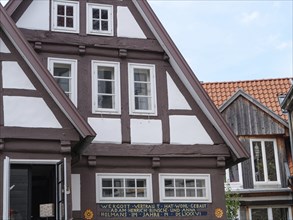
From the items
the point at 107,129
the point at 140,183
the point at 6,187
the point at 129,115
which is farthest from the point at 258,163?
the point at 6,187

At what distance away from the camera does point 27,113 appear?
40.0ft

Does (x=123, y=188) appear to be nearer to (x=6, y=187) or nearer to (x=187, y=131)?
(x=187, y=131)

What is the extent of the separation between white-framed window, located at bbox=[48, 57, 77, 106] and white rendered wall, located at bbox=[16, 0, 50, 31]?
2.91 ft

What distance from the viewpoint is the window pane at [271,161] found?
73.3ft

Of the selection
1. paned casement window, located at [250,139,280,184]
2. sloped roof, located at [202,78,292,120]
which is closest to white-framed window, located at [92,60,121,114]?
paned casement window, located at [250,139,280,184]

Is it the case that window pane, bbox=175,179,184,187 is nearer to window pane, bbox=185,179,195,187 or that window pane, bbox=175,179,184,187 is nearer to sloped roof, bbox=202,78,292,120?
window pane, bbox=185,179,195,187

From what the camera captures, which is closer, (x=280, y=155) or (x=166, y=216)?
(x=166, y=216)

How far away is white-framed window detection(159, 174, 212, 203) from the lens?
14.4 m

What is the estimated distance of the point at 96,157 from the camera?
46.0 feet

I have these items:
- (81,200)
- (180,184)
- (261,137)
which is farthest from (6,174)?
(261,137)

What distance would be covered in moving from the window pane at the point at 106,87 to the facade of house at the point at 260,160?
348 inches

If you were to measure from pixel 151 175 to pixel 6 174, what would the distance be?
4.08 meters

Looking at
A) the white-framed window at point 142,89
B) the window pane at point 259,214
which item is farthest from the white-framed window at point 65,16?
the window pane at point 259,214

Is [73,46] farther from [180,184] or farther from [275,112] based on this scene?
[275,112]
